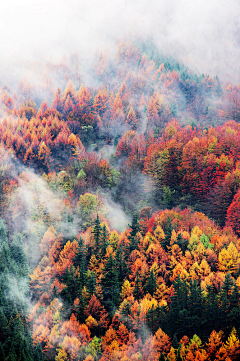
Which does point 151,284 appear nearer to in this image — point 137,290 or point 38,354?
point 137,290

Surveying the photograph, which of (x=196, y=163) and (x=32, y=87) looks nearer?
(x=196, y=163)

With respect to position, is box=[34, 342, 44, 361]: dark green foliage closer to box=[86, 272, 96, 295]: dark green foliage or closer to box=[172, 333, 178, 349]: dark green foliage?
box=[86, 272, 96, 295]: dark green foliage

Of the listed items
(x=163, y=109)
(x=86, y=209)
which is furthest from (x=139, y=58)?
(x=86, y=209)

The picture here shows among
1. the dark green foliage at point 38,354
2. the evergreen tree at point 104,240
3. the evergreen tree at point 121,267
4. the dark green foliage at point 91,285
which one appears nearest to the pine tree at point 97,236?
the evergreen tree at point 104,240

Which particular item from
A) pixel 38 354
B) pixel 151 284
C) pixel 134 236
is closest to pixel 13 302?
pixel 38 354

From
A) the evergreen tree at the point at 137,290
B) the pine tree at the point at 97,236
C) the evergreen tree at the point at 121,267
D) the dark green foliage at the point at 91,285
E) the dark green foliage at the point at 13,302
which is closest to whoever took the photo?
the dark green foliage at the point at 13,302

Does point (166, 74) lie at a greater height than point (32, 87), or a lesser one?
greater

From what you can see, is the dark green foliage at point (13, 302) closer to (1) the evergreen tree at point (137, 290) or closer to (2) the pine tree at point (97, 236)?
(2) the pine tree at point (97, 236)

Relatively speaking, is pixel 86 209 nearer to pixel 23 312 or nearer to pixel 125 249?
pixel 125 249

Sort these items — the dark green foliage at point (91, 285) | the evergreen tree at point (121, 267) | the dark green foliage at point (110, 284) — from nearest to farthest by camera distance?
the dark green foliage at point (110, 284) < the dark green foliage at point (91, 285) < the evergreen tree at point (121, 267)
